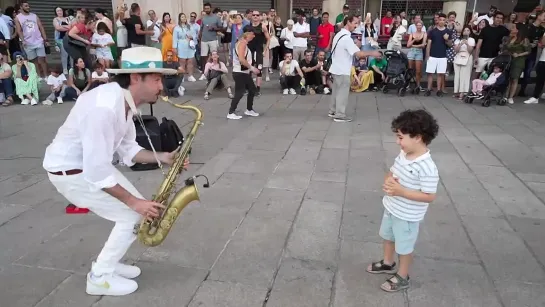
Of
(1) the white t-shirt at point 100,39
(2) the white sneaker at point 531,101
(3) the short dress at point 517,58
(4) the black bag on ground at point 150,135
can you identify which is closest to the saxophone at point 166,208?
(4) the black bag on ground at point 150,135

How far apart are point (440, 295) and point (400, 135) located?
1210 mm

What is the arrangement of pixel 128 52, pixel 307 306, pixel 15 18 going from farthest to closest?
pixel 15 18 < pixel 307 306 < pixel 128 52

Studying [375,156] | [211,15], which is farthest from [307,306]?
[211,15]

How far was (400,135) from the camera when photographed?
2.75 m

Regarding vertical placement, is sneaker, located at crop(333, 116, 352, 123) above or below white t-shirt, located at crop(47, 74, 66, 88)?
below

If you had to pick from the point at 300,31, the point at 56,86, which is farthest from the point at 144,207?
the point at 300,31

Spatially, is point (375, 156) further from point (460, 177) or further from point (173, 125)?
point (173, 125)

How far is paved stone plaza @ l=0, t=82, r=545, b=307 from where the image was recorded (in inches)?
120

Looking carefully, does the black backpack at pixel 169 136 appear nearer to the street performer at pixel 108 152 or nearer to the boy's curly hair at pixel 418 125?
the street performer at pixel 108 152

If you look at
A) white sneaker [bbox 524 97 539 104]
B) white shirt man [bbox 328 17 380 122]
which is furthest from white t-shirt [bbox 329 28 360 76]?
white sneaker [bbox 524 97 539 104]

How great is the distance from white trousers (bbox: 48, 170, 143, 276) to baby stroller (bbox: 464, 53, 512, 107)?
28.8ft

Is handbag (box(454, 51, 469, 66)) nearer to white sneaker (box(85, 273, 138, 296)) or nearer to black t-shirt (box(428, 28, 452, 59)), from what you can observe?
black t-shirt (box(428, 28, 452, 59))

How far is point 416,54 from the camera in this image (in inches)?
426

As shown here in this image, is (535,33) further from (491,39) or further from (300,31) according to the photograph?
(300,31)
